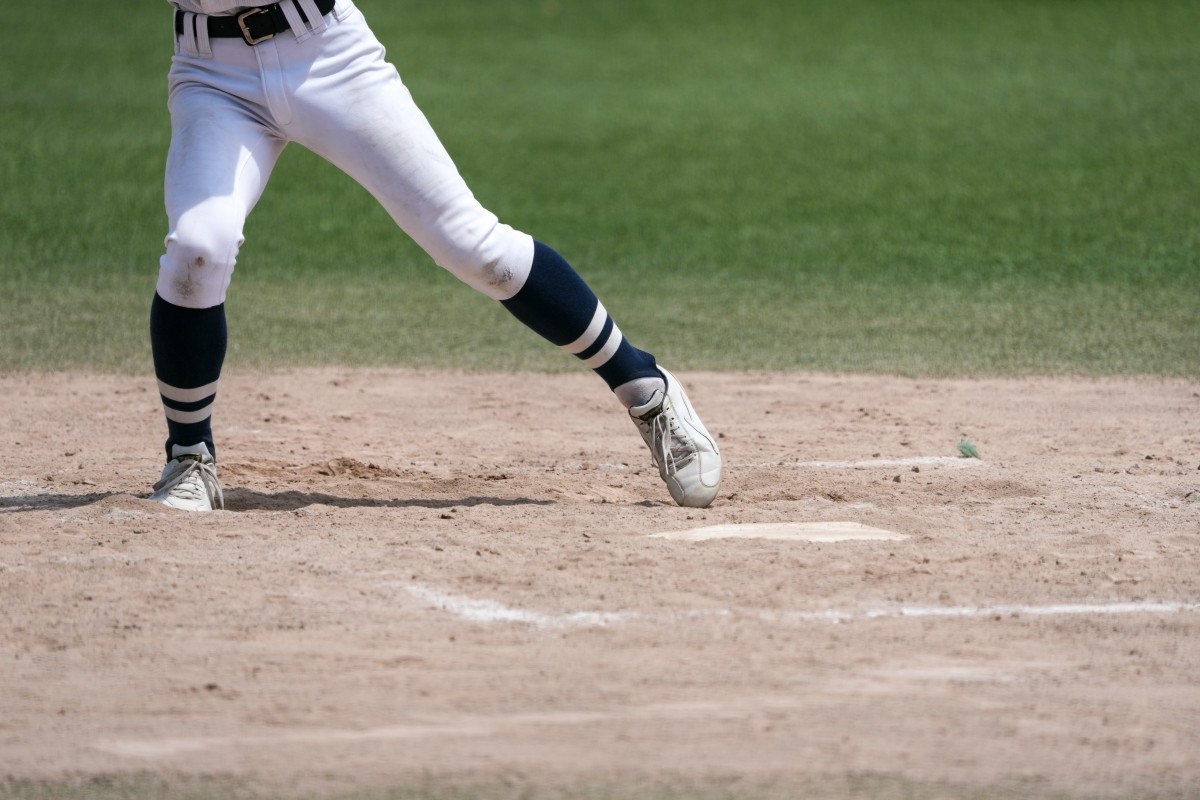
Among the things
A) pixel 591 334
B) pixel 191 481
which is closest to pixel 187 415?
pixel 191 481

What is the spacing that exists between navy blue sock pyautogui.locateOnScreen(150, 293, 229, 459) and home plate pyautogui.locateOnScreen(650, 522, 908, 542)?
130 centimetres

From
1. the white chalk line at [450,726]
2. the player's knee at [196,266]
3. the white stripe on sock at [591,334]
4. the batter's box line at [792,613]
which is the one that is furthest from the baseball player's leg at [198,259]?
the white chalk line at [450,726]

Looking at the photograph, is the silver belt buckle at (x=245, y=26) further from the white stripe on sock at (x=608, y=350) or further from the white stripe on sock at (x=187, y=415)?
the white stripe on sock at (x=608, y=350)

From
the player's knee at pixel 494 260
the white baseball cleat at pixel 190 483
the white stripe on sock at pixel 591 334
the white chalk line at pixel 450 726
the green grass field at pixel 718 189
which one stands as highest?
the player's knee at pixel 494 260

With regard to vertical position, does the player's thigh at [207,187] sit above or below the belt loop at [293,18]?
below

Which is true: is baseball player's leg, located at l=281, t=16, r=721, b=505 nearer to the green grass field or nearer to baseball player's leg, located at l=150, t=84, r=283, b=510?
baseball player's leg, located at l=150, t=84, r=283, b=510

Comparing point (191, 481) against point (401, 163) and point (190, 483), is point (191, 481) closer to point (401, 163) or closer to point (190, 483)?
point (190, 483)

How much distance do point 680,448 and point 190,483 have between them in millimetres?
1324

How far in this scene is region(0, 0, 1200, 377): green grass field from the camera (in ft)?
25.6

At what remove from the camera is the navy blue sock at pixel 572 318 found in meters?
4.55

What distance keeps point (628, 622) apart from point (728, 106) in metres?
12.4

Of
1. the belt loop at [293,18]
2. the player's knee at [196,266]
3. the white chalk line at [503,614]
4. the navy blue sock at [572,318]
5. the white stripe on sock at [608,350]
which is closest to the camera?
the white chalk line at [503,614]

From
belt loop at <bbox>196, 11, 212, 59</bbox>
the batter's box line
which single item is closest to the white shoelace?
the batter's box line

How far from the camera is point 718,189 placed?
12289 millimetres
